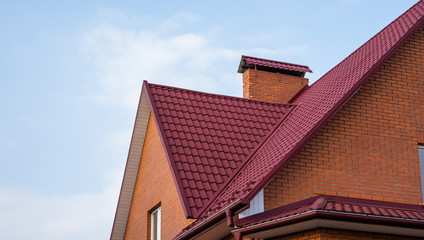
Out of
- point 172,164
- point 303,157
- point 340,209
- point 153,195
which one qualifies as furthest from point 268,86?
point 340,209

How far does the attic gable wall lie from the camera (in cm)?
888

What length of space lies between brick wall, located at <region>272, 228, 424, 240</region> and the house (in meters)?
0.01

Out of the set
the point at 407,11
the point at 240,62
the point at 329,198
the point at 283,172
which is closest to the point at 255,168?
the point at 283,172

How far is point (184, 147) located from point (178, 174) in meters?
0.89

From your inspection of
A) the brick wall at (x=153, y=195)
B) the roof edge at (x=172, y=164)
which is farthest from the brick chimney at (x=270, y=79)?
the roof edge at (x=172, y=164)

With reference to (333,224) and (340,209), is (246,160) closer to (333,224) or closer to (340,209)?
(333,224)

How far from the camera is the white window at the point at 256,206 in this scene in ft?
27.0

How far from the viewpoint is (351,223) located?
7.24 metres

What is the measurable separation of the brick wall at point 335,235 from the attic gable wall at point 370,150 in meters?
0.91

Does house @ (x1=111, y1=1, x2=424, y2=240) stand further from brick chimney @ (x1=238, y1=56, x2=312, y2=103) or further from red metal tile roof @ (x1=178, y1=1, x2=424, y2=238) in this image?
brick chimney @ (x1=238, y1=56, x2=312, y2=103)

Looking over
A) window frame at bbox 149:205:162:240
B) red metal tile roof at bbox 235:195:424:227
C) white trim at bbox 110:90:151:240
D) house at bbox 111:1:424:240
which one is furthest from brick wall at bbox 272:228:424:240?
white trim at bbox 110:90:151:240

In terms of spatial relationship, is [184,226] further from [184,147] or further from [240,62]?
[240,62]

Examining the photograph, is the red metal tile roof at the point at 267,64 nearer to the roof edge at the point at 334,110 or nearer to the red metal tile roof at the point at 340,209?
the roof edge at the point at 334,110

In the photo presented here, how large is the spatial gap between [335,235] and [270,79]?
9.11m
